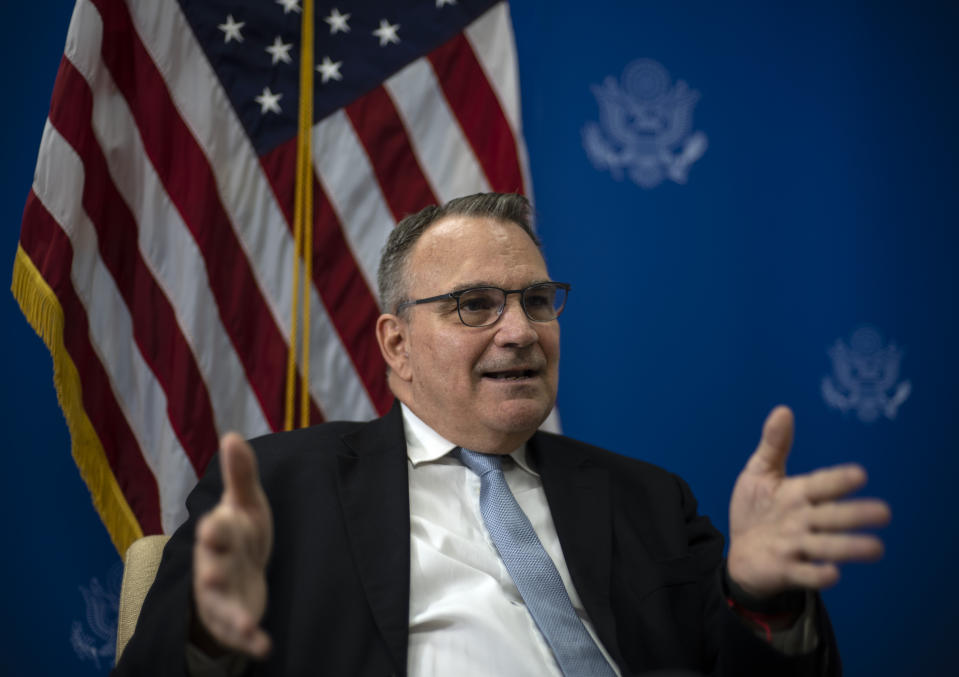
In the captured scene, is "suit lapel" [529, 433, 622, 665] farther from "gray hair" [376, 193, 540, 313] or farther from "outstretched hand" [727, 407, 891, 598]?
"gray hair" [376, 193, 540, 313]

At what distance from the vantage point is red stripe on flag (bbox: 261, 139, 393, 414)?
84.5 inches

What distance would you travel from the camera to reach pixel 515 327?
1.48m

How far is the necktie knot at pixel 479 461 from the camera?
148cm

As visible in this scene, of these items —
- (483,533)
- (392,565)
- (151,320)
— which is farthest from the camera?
(151,320)

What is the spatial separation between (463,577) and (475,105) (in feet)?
4.68

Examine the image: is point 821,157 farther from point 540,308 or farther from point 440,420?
point 440,420

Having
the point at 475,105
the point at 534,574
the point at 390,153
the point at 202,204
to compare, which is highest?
the point at 475,105

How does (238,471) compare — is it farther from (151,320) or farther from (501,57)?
(501,57)

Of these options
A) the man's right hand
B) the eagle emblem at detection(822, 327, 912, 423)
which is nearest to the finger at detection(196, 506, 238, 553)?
the man's right hand

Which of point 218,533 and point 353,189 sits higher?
point 353,189

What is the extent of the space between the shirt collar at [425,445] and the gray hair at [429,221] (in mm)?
258

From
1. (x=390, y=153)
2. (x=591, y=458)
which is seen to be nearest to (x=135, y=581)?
(x=591, y=458)

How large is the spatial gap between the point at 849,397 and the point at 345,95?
6.06ft

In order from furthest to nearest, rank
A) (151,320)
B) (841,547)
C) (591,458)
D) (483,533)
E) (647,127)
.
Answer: (647,127)
(151,320)
(591,458)
(483,533)
(841,547)
